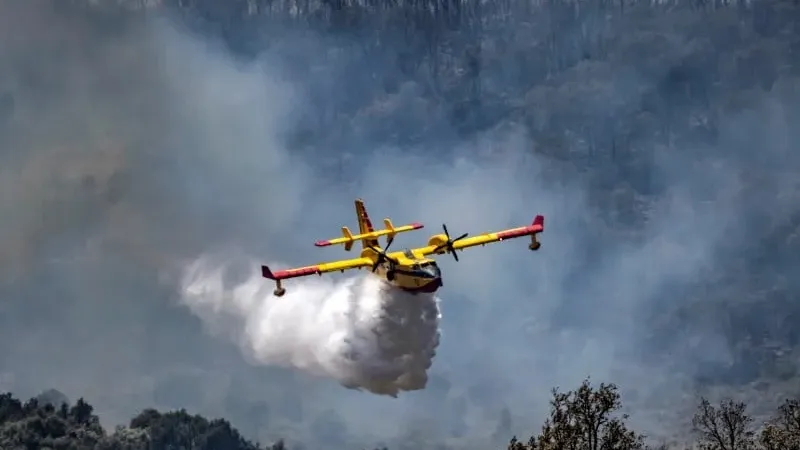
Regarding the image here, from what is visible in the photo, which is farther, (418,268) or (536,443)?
(418,268)

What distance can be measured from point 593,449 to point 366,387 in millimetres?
36755

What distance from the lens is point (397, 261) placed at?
364 feet

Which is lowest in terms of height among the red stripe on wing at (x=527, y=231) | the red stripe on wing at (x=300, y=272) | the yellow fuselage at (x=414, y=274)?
the yellow fuselage at (x=414, y=274)

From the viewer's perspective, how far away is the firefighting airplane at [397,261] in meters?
109

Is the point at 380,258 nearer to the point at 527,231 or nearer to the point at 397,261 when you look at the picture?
the point at 397,261

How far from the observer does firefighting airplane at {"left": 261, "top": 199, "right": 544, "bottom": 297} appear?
109250 mm

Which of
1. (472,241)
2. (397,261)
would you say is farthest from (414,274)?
(472,241)

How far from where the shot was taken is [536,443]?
87875 mm

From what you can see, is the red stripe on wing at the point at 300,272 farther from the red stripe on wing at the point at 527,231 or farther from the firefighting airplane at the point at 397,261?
the red stripe on wing at the point at 527,231

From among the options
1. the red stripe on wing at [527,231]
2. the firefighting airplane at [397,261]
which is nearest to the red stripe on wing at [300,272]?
the firefighting airplane at [397,261]

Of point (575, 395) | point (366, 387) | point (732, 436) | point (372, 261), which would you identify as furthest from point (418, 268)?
point (732, 436)

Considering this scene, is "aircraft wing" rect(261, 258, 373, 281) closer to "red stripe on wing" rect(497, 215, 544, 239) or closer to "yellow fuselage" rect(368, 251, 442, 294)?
"yellow fuselage" rect(368, 251, 442, 294)

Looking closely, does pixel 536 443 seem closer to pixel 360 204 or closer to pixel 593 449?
pixel 593 449

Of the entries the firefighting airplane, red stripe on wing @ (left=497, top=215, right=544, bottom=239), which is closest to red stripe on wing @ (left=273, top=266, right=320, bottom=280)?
the firefighting airplane
